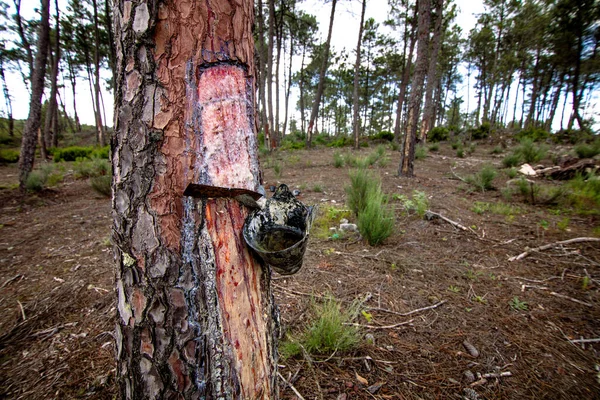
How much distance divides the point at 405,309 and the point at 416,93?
16.7 ft

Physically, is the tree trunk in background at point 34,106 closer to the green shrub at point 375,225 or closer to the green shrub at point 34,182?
the green shrub at point 34,182

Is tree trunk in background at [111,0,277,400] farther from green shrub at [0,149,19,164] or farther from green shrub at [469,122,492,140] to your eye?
green shrub at [469,122,492,140]

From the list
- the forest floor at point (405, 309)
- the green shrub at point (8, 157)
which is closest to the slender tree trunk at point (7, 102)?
the green shrub at point (8, 157)

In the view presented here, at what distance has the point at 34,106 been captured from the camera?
181 inches

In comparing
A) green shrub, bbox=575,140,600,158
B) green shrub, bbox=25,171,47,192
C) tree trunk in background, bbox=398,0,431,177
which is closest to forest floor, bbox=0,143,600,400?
green shrub, bbox=25,171,47,192

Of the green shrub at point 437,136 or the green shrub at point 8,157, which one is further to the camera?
the green shrub at point 437,136

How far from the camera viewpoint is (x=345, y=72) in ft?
69.6

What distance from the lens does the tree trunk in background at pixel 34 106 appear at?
14.9 ft

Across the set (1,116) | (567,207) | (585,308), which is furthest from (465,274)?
(1,116)

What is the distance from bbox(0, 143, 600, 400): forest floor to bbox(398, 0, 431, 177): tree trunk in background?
8.57ft

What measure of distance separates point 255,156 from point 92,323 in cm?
161

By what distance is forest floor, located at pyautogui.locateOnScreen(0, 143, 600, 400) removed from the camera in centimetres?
121

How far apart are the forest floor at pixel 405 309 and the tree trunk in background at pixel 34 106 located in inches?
82.3

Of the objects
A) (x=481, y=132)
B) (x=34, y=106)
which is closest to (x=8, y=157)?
(x=34, y=106)
